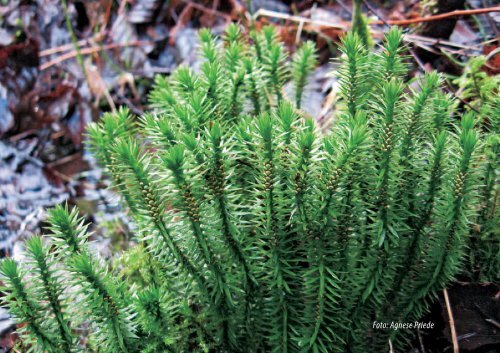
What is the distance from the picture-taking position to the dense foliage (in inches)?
59.1

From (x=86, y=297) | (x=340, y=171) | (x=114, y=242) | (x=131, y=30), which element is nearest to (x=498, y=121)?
(x=340, y=171)

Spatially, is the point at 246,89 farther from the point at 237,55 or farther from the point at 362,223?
the point at 362,223

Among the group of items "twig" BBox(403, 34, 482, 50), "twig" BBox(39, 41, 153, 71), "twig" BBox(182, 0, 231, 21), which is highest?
"twig" BBox(403, 34, 482, 50)

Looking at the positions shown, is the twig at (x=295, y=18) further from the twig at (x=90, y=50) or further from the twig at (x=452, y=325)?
the twig at (x=452, y=325)

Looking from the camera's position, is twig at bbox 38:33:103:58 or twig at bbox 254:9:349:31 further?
twig at bbox 38:33:103:58

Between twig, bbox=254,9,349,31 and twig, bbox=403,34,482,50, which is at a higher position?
twig, bbox=403,34,482,50

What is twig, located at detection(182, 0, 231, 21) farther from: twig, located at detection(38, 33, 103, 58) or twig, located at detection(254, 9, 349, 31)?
twig, located at detection(38, 33, 103, 58)

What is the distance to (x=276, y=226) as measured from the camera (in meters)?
1.58

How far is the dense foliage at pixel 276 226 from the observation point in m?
1.50

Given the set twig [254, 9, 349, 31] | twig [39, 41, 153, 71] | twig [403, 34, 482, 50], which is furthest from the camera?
twig [39, 41, 153, 71]

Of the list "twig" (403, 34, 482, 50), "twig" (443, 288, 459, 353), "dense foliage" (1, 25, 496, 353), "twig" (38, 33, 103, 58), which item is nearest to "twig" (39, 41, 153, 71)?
"twig" (38, 33, 103, 58)

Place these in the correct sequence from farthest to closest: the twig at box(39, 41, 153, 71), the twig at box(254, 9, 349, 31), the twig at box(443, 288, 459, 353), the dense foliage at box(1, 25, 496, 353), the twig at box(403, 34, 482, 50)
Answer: the twig at box(39, 41, 153, 71), the twig at box(254, 9, 349, 31), the twig at box(403, 34, 482, 50), the twig at box(443, 288, 459, 353), the dense foliage at box(1, 25, 496, 353)

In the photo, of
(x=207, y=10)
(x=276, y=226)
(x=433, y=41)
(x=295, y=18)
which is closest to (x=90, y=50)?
(x=207, y=10)

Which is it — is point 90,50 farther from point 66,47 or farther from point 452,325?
point 452,325
